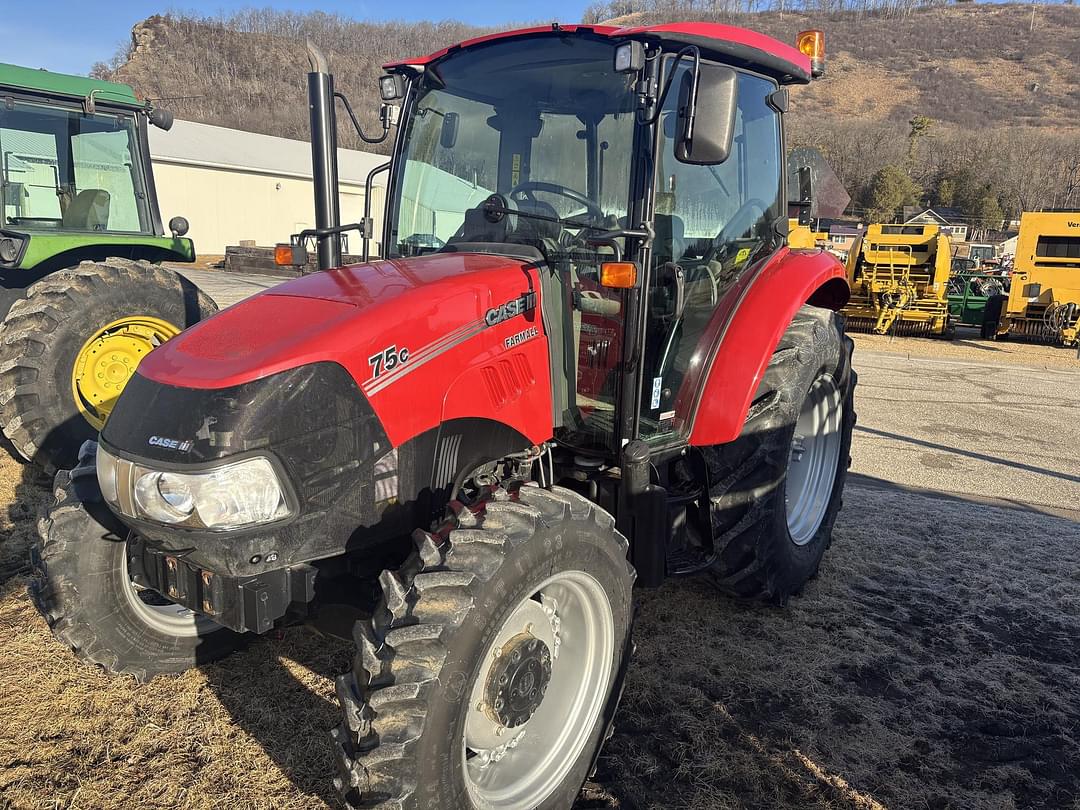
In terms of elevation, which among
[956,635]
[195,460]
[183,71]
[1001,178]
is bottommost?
[956,635]

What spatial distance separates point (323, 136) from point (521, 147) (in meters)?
0.71

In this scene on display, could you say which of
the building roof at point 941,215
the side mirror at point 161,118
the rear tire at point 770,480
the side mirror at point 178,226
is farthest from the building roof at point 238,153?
the building roof at point 941,215

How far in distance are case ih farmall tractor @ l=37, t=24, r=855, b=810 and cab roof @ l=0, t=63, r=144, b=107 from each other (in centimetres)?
355

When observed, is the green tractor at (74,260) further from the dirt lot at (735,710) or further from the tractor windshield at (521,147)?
the tractor windshield at (521,147)

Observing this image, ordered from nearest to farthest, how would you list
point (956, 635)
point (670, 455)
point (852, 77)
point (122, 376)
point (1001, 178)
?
point (670, 455) → point (956, 635) → point (122, 376) → point (1001, 178) → point (852, 77)

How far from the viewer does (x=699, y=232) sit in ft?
10.0

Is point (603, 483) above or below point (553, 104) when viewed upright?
below

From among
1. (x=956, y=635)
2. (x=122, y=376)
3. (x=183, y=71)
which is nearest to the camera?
(x=956, y=635)

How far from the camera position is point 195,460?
6.23ft

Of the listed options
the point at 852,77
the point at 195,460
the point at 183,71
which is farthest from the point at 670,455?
the point at 852,77

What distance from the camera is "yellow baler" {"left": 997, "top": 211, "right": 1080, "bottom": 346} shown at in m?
12.9

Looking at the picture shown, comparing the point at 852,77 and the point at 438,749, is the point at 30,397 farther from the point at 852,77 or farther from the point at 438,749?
the point at 852,77

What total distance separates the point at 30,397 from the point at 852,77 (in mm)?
99228

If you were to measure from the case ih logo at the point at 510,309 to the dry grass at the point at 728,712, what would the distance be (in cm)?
142
